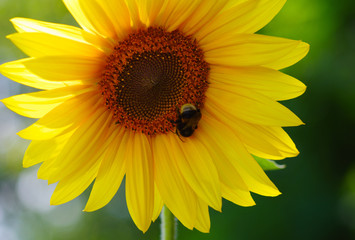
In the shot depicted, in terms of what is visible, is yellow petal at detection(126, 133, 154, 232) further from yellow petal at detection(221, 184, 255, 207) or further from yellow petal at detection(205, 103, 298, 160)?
yellow petal at detection(205, 103, 298, 160)

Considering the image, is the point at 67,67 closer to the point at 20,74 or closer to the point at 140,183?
Result: the point at 20,74

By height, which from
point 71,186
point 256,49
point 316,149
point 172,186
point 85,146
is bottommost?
point 316,149

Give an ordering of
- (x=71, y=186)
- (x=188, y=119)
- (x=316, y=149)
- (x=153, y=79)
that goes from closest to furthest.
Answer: (x=71, y=186) < (x=188, y=119) < (x=153, y=79) < (x=316, y=149)

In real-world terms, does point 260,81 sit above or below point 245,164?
above

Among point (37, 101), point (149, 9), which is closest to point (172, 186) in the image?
point (37, 101)

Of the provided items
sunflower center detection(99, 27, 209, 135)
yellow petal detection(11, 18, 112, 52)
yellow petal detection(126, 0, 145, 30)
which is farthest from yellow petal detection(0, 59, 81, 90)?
yellow petal detection(126, 0, 145, 30)

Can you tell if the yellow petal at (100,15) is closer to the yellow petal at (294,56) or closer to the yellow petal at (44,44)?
the yellow petal at (44,44)

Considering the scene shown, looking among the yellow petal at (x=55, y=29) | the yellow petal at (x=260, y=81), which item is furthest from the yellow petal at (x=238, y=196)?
the yellow petal at (x=55, y=29)

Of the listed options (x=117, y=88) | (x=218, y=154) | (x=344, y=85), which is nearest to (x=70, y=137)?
(x=117, y=88)
